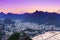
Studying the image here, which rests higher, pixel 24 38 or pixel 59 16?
pixel 24 38

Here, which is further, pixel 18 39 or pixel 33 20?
pixel 33 20

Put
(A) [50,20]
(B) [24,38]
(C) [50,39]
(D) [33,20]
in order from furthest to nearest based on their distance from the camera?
(D) [33,20] → (A) [50,20] → (C) [50,39] → (B) [24,38]

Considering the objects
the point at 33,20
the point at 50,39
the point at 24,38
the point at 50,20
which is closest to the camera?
the point at 24,38

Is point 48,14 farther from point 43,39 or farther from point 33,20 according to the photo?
point 43,39

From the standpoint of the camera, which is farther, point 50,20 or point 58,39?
point 50,20

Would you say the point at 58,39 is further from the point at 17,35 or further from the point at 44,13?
the point at 44,13

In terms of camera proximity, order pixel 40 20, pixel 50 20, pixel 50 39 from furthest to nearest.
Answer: pixel 40 20 → pixel 50 20 → pixel 50 39

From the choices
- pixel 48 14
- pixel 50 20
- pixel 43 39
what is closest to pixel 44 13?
pixel 48 14

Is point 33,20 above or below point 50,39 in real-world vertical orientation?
below

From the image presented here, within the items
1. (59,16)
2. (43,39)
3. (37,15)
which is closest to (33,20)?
(37,15)
